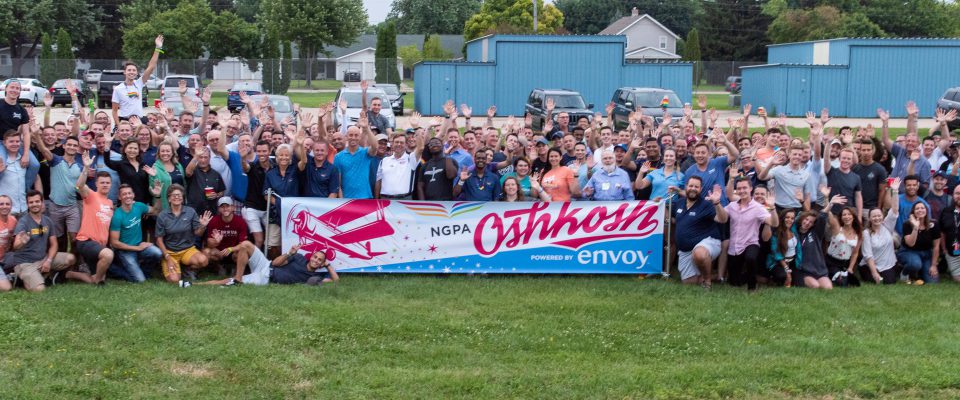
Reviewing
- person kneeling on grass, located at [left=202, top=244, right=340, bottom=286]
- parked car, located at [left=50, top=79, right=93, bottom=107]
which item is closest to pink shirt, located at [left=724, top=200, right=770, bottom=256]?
person kneeling on grass, located at [left=202, top=244, right=340, bottom=286]

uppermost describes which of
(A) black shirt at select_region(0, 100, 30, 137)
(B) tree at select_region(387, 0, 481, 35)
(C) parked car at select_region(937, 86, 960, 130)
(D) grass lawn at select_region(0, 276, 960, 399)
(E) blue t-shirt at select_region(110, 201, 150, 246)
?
(B) tree at select_region(387, 0, 481, 35)

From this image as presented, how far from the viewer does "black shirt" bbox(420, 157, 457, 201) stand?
11.5m

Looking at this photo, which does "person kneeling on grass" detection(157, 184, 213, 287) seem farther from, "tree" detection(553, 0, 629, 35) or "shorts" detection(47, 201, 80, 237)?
"tree" detection(553, 0, 629, 35)

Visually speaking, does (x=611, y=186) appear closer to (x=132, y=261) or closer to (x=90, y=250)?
(x=132, y=261)

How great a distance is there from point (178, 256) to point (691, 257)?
5734 millimetres

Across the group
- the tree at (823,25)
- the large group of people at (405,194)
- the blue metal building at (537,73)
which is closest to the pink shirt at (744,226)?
the large group of people at (405,194)

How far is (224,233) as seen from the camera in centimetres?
1104

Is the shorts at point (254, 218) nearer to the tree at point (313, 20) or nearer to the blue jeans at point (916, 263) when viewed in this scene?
the blue jeans at point (916, 263)

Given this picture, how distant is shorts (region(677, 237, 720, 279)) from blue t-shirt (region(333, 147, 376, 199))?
12.2ft

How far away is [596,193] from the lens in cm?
1162

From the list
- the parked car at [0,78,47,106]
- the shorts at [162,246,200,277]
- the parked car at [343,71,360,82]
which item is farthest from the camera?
the parked car at [343,71,360,82]

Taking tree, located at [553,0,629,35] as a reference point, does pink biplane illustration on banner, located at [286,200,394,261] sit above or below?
below

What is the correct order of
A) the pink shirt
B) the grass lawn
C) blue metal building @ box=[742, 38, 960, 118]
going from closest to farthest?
1. the grass lawn
2. the pink shirt
3. blue metal building @ box=[742, 38, 960, 118]

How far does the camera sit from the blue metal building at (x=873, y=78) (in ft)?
124
